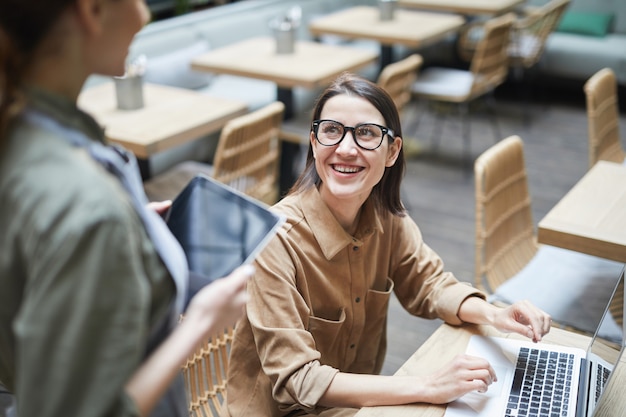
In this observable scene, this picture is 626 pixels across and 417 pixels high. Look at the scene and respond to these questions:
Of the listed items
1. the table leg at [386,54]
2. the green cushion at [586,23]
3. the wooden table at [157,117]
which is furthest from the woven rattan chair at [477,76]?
the wooden table at [157,117]

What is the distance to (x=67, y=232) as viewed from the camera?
71cm

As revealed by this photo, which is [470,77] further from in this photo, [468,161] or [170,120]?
[170,120]

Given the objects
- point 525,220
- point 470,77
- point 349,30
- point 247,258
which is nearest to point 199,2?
point 349,30

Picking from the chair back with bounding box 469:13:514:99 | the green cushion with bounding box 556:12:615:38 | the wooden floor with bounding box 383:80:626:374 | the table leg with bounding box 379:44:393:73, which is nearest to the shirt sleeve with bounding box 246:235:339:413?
the wooden floor with bounding box 383:80:626:374

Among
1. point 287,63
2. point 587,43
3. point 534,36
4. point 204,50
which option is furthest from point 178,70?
point 587,43

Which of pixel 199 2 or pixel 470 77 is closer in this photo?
pixel 470 77

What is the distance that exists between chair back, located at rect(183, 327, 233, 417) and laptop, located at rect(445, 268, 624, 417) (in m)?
0.58

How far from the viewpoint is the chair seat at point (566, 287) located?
2246 mm

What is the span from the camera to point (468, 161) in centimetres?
488

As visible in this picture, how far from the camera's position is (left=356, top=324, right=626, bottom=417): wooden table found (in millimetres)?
1324

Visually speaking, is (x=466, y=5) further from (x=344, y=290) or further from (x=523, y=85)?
(x=344, y=290)

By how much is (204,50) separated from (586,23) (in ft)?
11.1

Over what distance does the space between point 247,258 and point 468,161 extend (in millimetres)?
4071

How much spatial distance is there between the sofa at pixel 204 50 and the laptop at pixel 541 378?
2759mm
